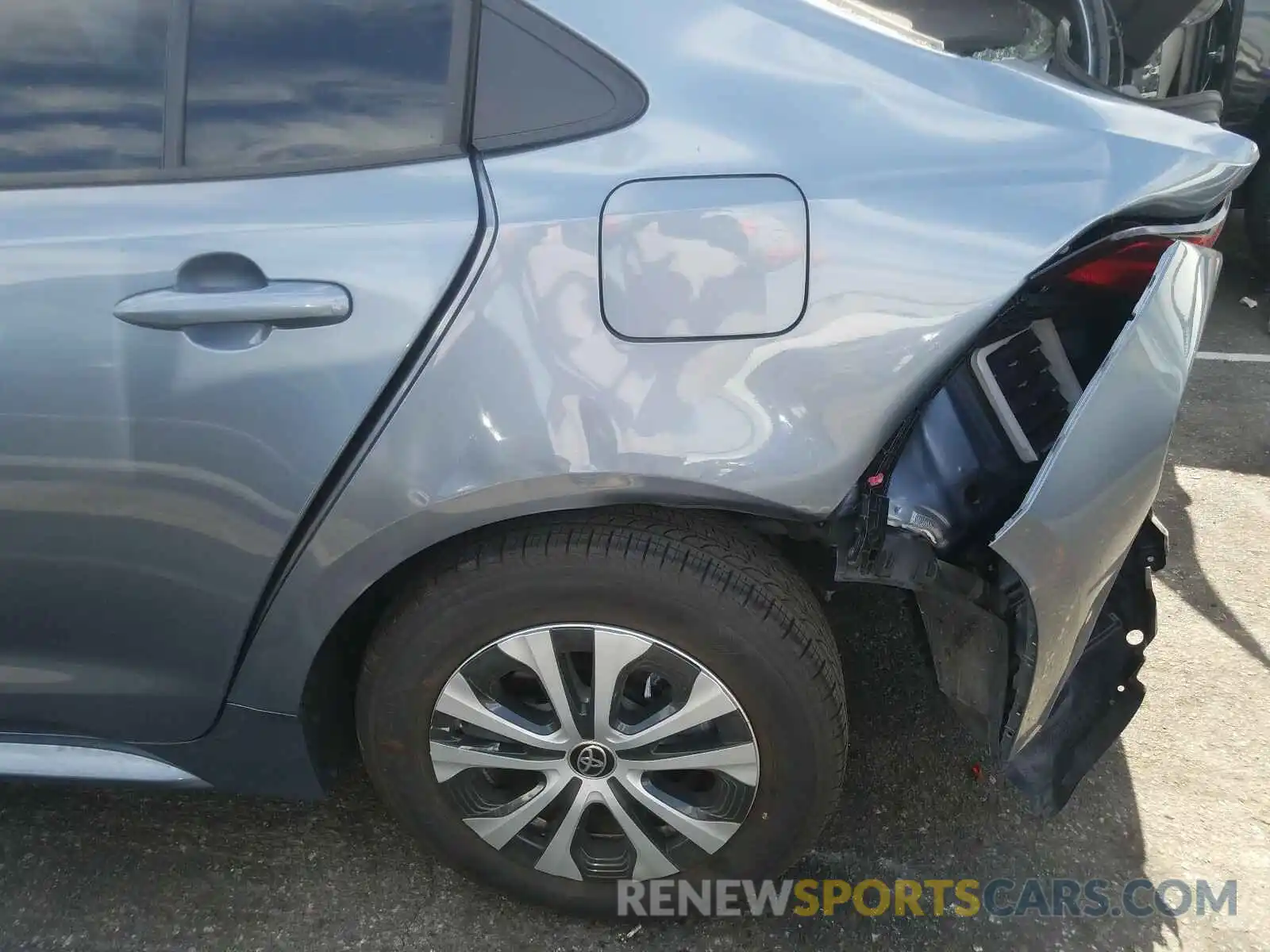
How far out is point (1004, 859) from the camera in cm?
204

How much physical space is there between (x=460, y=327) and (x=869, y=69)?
2.28ft

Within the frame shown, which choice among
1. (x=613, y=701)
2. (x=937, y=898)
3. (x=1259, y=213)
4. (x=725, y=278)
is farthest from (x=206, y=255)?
(x=1259, y=213)

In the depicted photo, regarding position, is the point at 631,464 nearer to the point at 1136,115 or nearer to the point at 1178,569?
the point at 1136,115

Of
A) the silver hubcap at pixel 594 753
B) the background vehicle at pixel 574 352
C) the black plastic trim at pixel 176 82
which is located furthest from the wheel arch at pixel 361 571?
the black plastic trim at pixel 176 82

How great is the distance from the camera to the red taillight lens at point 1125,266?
150 cm

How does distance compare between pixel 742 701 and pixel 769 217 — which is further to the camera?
pixel 742 701

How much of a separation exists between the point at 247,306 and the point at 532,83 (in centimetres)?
52

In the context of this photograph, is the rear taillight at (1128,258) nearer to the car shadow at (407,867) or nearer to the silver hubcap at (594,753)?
the silver hubcap at (594,753)

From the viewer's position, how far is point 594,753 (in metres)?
1.71

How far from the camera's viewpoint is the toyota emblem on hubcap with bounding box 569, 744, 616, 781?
1707 millimetres

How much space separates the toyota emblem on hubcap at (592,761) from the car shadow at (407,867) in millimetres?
384

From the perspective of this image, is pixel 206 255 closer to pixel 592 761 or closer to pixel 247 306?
pixel 247 306

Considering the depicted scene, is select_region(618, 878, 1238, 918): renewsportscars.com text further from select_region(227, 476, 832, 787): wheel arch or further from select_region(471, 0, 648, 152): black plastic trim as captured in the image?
select_region(471, 0, 648, 152): black plastic trim

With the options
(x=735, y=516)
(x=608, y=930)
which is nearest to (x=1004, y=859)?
(x=608, y=930)
